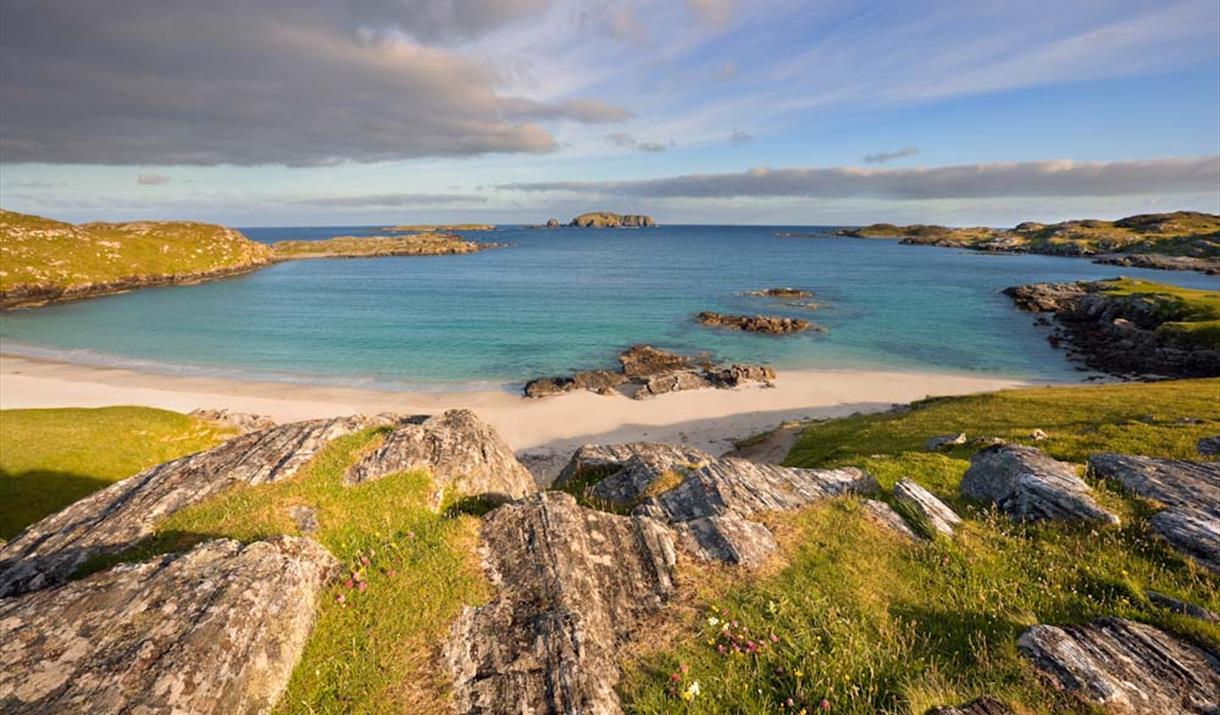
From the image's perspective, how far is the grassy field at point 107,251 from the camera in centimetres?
11012

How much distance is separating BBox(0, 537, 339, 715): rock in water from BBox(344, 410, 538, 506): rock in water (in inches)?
232

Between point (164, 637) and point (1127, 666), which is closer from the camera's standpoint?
point (164, 637)

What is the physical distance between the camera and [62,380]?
177ft

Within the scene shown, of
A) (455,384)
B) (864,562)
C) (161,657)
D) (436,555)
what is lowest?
(455,384)

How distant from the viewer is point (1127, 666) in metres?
9.09

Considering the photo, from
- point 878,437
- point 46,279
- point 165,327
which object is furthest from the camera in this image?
point 46,279

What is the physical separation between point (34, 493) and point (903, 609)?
36.6 meters

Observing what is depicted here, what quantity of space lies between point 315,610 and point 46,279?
148730 millimetres

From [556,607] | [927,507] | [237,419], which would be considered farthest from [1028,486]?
[237,419]

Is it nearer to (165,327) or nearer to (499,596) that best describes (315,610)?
(499,596)

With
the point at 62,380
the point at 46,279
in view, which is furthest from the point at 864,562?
the point at 46,279

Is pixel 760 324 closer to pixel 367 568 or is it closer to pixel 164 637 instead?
pixel 367 568

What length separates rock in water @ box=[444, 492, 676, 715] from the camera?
9.30 metres

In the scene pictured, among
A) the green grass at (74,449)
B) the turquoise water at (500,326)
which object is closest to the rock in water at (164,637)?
the green grass at (74,449)
